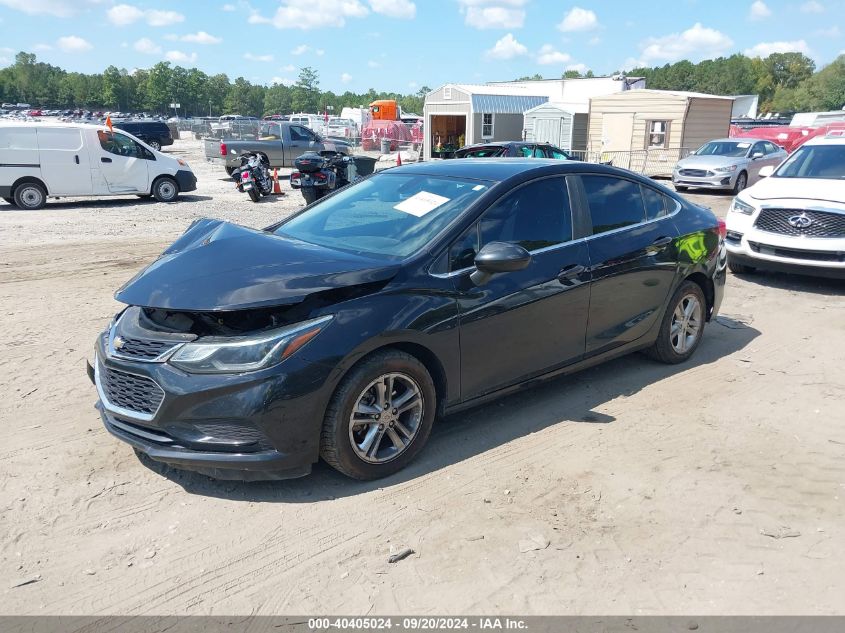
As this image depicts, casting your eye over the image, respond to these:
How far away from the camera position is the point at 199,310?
11.0ft

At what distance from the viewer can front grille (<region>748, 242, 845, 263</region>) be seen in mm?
7895

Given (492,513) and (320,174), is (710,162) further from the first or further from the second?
(492,513)

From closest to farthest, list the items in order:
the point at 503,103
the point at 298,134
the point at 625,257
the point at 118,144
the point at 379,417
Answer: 1. the point at 379,417
2. the point at 625,257
3. the point at 118,144
4. the point at 298,134
5. the point at 503,103

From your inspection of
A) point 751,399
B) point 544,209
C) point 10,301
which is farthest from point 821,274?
point 10,301

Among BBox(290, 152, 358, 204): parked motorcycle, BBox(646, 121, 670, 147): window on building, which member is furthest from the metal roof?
BBox(290, 152, 358, 204): parked motorcycle

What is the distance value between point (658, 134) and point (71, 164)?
2019cm

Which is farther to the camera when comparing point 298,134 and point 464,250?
point 298,134

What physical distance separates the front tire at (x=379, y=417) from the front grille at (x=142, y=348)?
905 mm

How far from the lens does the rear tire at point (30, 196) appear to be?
1452 cm

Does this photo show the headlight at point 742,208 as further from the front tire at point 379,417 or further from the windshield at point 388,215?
the front tire at point 379,417

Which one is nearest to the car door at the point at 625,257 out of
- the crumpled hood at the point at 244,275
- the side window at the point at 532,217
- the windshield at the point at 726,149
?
the side window at the point at 532,217

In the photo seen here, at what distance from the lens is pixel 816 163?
9.24 m

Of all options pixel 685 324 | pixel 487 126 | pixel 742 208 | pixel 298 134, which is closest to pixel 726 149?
pixel 742 208
